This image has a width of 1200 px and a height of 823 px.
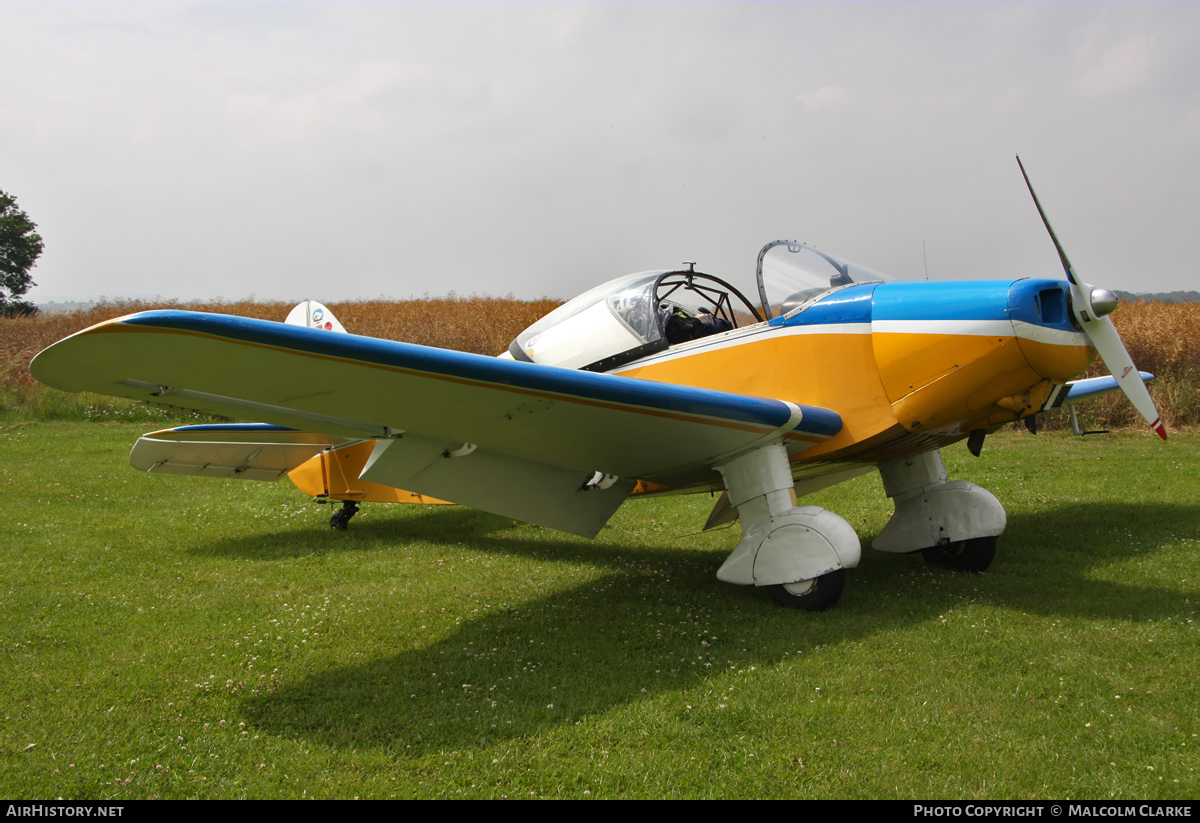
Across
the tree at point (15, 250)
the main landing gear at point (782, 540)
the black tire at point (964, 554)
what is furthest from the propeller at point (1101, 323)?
the tree at point (15, 250)

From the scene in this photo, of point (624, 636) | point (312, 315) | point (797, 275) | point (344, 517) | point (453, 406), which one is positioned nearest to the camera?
point (453, 406)

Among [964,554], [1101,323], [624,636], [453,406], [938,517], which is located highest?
[453,406]

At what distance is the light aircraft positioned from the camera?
3.36 meters

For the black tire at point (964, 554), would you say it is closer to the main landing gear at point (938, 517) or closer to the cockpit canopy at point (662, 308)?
the main landing gear at point (938, 517)

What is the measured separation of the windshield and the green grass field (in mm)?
2023

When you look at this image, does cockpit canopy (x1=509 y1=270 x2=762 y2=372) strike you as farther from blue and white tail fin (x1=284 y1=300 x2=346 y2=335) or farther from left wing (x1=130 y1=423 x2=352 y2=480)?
blue and white tail fin (x1=284 y1=300 x2=346 y2=335)

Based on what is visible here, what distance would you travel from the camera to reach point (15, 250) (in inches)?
1570

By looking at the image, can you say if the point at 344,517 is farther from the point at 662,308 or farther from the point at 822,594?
the point at 822,594

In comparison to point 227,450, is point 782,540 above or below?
below

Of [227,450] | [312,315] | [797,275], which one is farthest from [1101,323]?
[312,315]

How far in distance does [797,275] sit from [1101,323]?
6.01 ft

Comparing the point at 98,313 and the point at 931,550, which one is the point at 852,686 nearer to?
the point at 931,550

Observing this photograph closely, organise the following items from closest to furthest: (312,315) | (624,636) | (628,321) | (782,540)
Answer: (624,636) → (782,540) → (628,321) → (312,315)

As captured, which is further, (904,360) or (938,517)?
(938,517)
